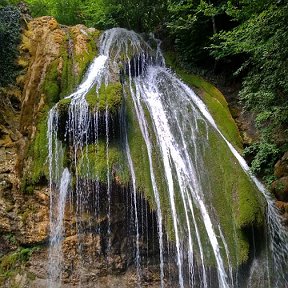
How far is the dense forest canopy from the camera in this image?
20.9 ft

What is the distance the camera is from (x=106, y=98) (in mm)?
7461

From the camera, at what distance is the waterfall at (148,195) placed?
20.6 ft

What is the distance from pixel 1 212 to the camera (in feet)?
24.6

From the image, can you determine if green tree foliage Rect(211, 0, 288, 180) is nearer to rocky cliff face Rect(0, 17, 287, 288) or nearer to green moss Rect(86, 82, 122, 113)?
Answer: rocky cliff face Rect(0, 17, 287, 288)

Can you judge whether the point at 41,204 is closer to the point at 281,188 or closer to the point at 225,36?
the point at 281,188

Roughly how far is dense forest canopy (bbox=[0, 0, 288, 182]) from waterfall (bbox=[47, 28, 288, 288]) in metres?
1.08

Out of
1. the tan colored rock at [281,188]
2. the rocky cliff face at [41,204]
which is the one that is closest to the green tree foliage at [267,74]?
the tan colored rock at [281,188]

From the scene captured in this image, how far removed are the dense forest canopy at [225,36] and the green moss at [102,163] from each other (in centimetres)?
268

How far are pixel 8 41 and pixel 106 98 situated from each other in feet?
16.5

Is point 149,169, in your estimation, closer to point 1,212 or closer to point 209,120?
point 209,120

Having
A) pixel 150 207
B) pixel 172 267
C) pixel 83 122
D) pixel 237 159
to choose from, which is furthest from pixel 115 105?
pixel 172 267

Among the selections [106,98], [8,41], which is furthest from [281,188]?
[8,41]

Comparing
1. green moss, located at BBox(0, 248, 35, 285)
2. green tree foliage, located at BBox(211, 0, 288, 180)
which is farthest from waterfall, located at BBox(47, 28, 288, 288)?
green tree foliage, located at BBox(211, 0, 288, 180)

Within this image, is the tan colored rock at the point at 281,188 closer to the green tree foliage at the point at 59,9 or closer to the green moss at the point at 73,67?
the green moss at the point at 73,67
